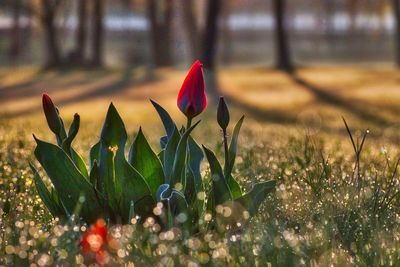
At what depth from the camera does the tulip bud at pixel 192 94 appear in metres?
4.06

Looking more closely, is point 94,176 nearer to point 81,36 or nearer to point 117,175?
point 117,175

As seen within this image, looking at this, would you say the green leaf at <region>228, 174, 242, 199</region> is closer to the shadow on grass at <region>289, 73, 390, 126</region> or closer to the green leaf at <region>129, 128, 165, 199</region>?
the green leaf at <region>129, 128, 165, 199</region>

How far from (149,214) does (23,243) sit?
0.97m

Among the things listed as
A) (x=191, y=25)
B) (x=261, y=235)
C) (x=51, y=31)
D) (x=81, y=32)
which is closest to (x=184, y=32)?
(x=191, y=25)

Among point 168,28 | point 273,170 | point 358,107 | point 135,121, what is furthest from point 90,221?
point 168,28

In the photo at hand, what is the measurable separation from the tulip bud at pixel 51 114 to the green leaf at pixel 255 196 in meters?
0.95

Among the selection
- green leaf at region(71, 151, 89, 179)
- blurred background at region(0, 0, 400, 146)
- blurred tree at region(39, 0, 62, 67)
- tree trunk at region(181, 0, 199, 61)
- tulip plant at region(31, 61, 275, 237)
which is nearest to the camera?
tulip plant at region(31, 61, 275, 237)

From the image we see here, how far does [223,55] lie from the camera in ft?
213

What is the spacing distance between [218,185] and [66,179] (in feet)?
2.41

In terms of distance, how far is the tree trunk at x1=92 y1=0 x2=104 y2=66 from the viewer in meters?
40.3

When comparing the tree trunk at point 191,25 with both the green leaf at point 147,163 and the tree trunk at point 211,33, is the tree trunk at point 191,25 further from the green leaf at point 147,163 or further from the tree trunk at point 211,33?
the green leaf at point 147,163

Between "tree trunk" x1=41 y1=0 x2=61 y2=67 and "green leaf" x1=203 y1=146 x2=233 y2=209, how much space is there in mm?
35641

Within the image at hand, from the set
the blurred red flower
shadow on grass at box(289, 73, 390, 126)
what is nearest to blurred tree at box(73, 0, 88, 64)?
shadow on grass at box(289, 73, 390, 126)

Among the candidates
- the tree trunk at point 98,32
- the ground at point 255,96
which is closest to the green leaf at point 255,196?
the ground at point 255,96
